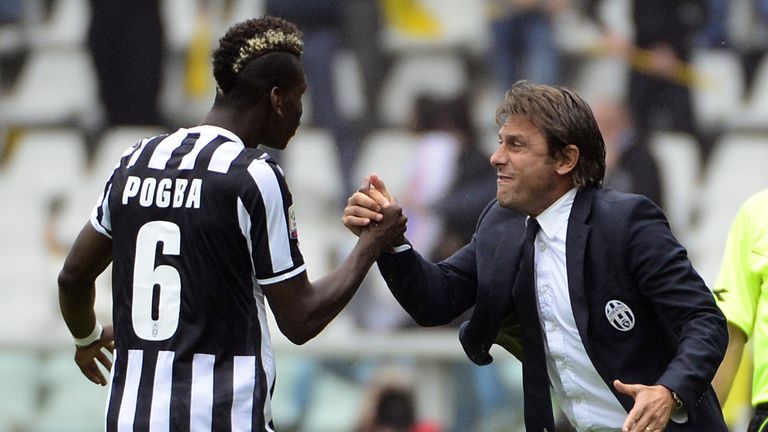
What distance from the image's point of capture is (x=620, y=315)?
3910 mm

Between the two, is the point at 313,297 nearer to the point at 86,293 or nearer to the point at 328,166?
the point at 86,293

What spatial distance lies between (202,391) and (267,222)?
1.63ft

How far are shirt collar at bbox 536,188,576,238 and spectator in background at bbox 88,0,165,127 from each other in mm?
5761

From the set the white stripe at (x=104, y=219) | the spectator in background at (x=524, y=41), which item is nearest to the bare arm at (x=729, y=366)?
the white stripe at (x=104, y=219)

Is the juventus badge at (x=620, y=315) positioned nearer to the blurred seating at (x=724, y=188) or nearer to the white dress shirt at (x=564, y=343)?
the white dress shirt at (x=564, y=343)

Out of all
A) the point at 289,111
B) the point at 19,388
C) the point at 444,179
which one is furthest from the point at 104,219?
the point at 19,388

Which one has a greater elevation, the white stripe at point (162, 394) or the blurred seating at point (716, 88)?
the blurred seating at point (716, 88)

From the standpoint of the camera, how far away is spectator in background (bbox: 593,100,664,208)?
8430mm

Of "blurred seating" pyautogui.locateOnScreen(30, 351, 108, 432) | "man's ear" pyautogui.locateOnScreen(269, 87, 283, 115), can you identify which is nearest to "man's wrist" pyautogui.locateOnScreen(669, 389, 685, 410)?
"man's ear" pyautogui.locateOnScreen(269, 87, 283, 115)

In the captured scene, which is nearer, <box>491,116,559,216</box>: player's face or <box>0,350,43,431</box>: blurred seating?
<box>491,116,559,216</box>: player's face

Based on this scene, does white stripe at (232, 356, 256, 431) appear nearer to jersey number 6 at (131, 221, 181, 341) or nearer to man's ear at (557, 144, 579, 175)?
jersey number 6 at (131, 221, 181, 341)

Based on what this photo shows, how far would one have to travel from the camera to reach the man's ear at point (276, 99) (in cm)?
393

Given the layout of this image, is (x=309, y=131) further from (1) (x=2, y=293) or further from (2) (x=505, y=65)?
(1) (x=2, y=293)

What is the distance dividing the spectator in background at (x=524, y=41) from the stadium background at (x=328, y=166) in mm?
79
